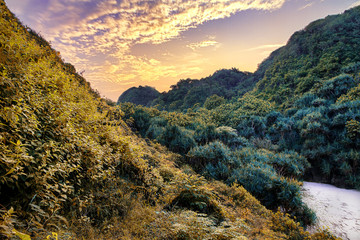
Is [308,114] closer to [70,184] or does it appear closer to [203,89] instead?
[70,184]

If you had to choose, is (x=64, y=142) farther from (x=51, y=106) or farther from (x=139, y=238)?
(x=139, y=238)

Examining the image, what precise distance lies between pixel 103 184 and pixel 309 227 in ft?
28.3

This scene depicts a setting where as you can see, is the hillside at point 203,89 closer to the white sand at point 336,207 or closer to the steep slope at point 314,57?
the steep slope at point 314,57

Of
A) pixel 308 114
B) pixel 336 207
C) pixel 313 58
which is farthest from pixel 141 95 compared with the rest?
pixel 336 207

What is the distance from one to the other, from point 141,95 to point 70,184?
62980 mm

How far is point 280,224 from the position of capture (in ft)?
19.0

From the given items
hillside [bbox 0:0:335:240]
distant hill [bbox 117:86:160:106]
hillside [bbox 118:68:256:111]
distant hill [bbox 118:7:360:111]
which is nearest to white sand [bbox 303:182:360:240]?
hillside [bbox 0:0:335:240]

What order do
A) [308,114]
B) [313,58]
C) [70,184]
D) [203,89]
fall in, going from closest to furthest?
[70,184]
[308,114]
[313,58]
[203,89]

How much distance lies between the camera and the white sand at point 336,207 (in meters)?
7.46

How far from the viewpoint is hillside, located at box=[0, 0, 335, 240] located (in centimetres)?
211

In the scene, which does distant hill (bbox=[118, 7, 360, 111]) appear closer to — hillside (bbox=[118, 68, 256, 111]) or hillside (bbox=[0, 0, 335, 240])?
hillside (bbox=[118, 68, 256, 111])

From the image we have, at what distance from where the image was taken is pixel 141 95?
209 feet

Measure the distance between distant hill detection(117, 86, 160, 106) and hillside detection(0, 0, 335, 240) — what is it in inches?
2229

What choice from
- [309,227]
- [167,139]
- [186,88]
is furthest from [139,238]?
[186,88]
